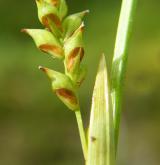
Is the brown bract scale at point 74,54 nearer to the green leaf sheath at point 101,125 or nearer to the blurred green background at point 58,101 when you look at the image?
the green leaf sheath at point 101,125

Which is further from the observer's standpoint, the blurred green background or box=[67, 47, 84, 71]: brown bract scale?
the blurred green background

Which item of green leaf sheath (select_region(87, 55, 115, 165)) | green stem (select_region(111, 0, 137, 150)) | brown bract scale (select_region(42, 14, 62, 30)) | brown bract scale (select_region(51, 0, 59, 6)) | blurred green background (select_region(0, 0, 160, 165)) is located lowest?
blurred green background (select_region(0, 0, 160, 165))

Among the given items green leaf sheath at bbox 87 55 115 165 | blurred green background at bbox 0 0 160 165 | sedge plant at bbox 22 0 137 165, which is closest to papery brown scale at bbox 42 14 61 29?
sedge plant at bbox 22 0 137 165

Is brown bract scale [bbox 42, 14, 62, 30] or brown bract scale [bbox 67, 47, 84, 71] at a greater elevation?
brown bract scale [bbox 42, 14, 62, 30]

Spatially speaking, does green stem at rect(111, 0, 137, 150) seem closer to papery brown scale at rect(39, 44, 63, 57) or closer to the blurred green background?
papery brown scale at rect(39, 44, 63, 57)

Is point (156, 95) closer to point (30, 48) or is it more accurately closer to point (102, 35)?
point (102, 35)

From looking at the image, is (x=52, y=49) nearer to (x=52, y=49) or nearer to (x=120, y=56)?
(x=52, y=49)

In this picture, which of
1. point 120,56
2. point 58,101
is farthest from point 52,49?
point 58,101

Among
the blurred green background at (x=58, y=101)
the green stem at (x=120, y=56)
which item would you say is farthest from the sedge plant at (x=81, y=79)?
the blurred green background at (x=58, y=101)

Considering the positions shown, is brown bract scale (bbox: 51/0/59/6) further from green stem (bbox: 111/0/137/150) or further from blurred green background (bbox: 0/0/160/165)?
blurred green background (bbox: 0/0/160/165)
